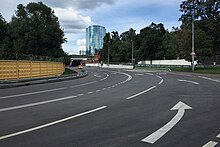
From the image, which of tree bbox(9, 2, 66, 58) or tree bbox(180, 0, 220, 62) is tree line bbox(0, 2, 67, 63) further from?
tree bbox(180, 0, 220, 62)

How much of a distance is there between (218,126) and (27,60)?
22854mm

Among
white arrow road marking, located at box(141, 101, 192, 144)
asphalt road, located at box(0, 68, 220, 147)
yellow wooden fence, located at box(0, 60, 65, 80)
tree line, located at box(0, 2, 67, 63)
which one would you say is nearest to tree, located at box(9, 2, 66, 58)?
tree line, located at box(0, 2, 67, 63)

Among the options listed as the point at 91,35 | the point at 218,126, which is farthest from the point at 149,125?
the point at 91,35

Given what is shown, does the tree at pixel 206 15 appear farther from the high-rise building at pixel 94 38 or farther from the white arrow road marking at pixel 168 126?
the high-rise building at pixel 94 38

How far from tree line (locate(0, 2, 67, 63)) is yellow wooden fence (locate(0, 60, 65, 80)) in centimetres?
2317

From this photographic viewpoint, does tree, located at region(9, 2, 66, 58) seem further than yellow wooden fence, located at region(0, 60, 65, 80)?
Yes

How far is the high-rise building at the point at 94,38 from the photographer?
585 ft

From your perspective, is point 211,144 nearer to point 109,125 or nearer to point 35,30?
point 109,125

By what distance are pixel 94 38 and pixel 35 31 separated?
130 metres

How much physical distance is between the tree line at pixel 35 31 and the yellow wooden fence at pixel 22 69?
23169mm

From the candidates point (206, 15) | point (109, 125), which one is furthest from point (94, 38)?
point (109, 125)

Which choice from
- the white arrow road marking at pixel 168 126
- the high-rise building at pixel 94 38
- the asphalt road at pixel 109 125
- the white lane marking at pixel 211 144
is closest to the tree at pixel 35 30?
the asphalt road at pixel 109 125

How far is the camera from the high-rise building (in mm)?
178375

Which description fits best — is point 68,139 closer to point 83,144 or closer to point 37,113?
point 83,144
